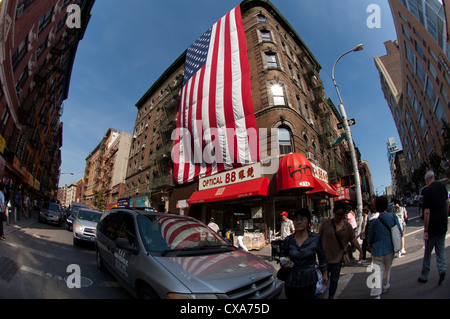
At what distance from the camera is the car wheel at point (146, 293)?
8.17ft

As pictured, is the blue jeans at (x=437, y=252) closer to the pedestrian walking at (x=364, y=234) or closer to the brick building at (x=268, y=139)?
the pedestrian walking at (x=364, y=234)

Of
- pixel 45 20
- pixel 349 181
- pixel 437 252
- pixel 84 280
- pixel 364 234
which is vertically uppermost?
pixel 45 20

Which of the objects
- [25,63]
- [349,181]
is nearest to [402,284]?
[349,181]

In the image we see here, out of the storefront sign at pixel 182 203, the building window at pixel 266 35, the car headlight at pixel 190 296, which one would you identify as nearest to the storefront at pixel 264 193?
the storefront sign at pixel 182 203

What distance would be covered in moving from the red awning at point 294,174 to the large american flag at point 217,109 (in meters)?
2.31

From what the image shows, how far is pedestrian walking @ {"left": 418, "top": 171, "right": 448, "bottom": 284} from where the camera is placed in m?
3.47

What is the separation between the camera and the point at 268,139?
518 inches

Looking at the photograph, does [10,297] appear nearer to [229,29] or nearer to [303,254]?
[303,254]

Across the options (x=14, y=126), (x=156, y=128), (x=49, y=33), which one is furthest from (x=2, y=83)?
(x=156, y=128)

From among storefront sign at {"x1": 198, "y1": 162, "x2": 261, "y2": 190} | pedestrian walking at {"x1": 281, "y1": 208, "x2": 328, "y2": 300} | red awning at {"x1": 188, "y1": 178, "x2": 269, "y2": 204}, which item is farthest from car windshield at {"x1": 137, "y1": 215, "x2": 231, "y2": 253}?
storefront sign at {"x1": 198, "y1": 162, "x2": 261, "y2": 190}

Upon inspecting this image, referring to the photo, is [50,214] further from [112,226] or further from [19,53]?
[112,226]

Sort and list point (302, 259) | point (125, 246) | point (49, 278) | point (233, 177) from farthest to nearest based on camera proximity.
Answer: point (233, 177) < point (49, 278) < point (125, 246) < point (302, 259)

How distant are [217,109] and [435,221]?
13706mm

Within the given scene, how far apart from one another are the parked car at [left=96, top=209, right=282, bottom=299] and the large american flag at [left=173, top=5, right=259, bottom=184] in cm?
996
